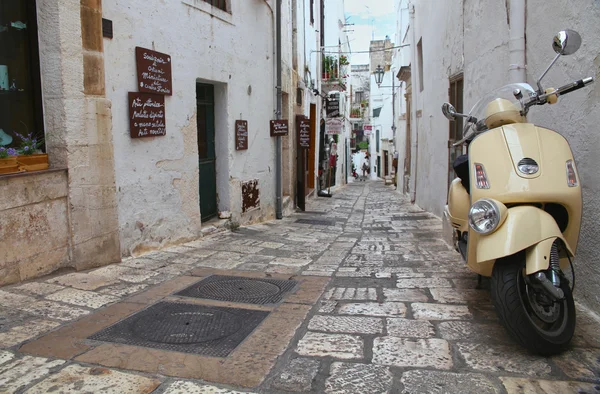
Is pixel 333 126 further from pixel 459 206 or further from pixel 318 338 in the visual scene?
pixel 318 338

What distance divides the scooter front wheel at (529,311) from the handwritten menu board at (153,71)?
14.3ft

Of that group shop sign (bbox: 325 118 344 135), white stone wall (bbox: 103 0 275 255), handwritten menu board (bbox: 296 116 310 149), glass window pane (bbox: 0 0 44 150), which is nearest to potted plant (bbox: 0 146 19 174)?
glass window pane (bbox: 0 0 44 150)

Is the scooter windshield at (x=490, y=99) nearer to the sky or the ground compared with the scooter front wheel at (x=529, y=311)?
nearer to the sky

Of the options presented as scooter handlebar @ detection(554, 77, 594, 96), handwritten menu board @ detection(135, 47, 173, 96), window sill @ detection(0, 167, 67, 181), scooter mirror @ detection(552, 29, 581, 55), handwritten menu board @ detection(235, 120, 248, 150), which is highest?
handwritten menu board @ detection(135, 47, 173, 96)

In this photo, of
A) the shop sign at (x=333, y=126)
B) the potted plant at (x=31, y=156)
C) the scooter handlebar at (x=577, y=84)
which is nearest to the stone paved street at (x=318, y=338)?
the potted plant at (x=31, y=156)

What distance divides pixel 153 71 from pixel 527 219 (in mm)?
4485

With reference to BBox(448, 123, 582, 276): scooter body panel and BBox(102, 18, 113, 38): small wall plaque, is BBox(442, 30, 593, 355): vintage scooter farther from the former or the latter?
BBox(102, 18, 113, 38): small wall plaque

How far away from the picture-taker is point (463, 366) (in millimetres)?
2744

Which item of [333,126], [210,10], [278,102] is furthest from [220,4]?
[333,126]

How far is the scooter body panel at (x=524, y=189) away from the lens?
279 centimetres

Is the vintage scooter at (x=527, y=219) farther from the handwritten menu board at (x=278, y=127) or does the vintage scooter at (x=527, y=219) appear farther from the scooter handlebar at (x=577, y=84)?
the handwritten menu board at (x=278, y=127)

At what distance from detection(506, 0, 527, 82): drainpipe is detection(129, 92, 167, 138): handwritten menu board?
12.8ft

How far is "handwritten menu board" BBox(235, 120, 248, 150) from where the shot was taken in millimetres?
8133

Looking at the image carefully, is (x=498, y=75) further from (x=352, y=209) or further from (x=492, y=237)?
(x=352, y=209)
